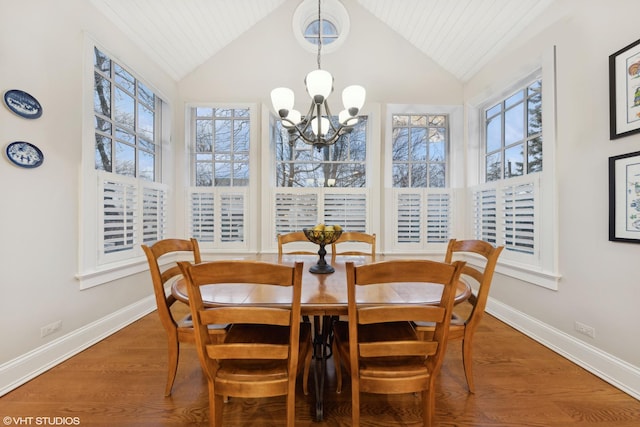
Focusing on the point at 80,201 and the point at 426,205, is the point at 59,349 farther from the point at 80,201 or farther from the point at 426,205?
the point at 426,205

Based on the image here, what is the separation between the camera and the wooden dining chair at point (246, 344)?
98 centimetres

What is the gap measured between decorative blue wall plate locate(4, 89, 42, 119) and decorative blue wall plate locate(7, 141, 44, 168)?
0.20 metres

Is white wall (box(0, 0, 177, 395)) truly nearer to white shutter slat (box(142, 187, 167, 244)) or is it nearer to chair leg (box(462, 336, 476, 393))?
white shutter slat (box(142, 187, 167, 244))

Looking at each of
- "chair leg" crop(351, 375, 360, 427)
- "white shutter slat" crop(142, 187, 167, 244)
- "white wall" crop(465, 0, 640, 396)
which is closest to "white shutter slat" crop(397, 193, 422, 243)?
"white wall" crop(465, 0, 640, 396)

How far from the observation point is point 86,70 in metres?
2.13

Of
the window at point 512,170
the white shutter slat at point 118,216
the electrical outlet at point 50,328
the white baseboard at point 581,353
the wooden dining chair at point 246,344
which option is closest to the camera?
the wooden dining chair at point 246,344

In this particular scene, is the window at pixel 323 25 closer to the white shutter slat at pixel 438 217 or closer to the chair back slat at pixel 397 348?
the white shutter slat at pixel 438 217

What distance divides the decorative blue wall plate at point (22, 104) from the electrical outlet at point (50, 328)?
4.80 ft

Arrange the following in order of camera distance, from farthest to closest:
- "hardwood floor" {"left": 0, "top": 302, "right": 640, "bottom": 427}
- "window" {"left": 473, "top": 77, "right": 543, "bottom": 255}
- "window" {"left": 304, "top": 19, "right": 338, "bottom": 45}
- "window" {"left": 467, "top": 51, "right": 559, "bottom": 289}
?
"window" {"left": 304, "top": 19, "right": 338, "bottom": 45}
"window" {"left": 473, "top": 77, "right": 543, "bottom": 255}
"window" {"left": 467, "top": 51, "right": 559, "bottom": 289}
"hardwood floor" {"left": 0, "top": 302, "right": 640, "bottom": 427}

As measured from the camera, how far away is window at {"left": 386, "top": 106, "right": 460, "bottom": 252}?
3406 millimetres

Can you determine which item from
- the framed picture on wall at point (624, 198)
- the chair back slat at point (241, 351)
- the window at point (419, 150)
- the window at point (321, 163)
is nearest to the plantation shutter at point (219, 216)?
the window at point (321, 163)

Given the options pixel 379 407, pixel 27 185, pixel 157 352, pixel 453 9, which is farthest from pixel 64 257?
pixel 453 9

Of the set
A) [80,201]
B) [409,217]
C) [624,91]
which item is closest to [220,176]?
[80,201]

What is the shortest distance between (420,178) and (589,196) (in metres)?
1.80
